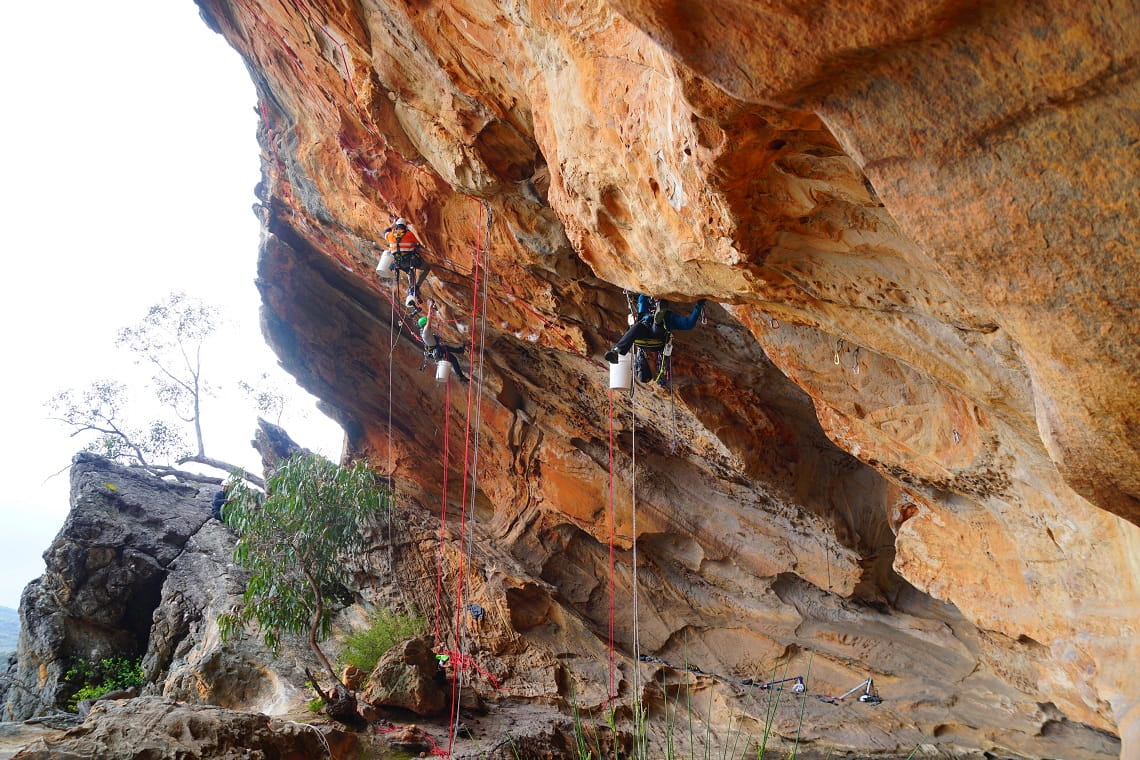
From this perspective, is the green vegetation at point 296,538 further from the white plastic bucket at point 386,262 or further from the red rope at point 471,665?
the white plastic bucket at point 386,262

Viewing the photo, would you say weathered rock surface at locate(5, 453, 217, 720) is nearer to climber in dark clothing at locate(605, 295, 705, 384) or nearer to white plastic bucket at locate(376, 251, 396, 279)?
white plastic bucket at locate(376, 251, 396, 279)

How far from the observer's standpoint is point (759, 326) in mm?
5902

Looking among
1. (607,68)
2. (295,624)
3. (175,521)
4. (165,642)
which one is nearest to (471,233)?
(607,68)

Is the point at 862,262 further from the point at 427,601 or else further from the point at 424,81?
the point at 427,601

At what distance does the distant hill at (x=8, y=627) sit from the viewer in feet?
98.1

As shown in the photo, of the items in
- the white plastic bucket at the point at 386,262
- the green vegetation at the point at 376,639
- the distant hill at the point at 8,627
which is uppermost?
the white plastic bucket at the point at 386,262

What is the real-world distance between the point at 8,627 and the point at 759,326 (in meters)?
42.3

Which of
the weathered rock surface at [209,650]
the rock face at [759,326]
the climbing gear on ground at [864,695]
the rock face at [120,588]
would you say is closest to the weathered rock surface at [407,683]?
the weathered rock surface at [209,650]

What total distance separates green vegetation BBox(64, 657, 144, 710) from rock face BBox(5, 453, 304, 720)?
11 cm

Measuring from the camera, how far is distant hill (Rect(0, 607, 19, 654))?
98.1 feet

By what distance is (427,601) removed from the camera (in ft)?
34.1

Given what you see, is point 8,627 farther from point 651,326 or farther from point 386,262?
point 651,326

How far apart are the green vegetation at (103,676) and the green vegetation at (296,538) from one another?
3.64 m

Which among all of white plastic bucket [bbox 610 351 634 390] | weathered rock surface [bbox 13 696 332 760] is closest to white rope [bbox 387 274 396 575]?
weathered rock surface [bbox 13 696 332 760]
